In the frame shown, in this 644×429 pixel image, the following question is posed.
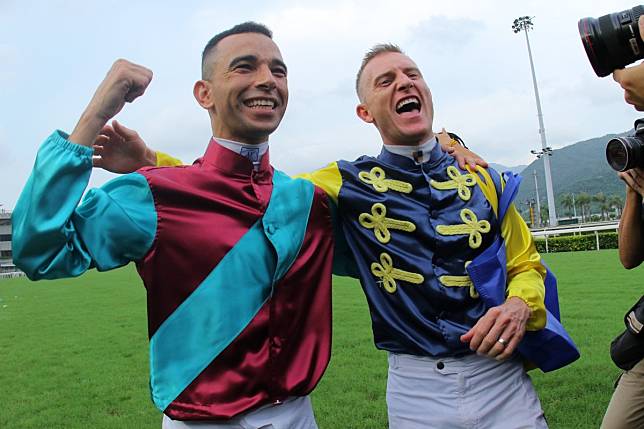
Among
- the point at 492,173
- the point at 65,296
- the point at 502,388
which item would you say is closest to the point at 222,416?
the point at 502,388

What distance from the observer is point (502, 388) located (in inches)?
99.8

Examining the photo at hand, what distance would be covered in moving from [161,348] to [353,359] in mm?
5107

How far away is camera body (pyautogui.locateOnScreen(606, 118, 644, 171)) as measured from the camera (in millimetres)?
2488

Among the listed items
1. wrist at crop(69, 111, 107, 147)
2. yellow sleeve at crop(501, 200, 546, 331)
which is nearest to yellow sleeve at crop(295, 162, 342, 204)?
yellow sleeve at crop(501, 200, 546, 331)

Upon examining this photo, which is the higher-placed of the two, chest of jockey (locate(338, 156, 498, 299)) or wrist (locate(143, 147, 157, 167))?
wrist (locate(143, 147, 157, 167))

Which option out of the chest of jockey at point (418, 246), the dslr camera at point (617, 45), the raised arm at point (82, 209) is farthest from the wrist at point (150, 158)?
the dslr camera at point (617, 45)

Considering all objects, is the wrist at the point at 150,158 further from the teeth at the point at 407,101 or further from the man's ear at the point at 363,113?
the teeth at the point at 407,101

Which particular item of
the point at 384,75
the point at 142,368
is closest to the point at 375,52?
the point at 384,75

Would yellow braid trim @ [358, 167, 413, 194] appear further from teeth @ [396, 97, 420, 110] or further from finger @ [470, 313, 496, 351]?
finger @ [470, 313, 496, 351]

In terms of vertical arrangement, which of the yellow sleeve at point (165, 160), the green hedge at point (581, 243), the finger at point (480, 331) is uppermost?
the yellow sleeve at point (165, 160)

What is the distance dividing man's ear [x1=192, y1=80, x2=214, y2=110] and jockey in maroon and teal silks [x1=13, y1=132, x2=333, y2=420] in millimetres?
217

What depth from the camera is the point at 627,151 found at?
2479mm

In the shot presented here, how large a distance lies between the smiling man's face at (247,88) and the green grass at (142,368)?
3.15 metres

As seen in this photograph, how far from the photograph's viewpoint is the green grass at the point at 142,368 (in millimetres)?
5355
